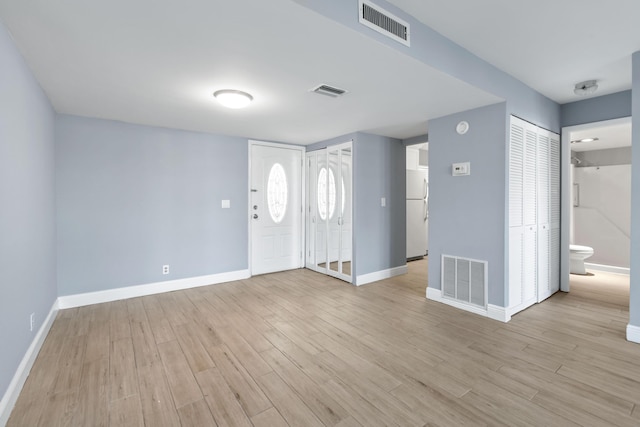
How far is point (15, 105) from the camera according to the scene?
2006 millimetres

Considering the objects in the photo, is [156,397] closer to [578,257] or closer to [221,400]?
[221,400]

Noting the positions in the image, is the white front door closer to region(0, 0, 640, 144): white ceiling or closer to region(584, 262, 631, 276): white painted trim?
region(0, 0, 640, 144): white ceiling

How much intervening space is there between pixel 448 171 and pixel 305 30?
246 cm

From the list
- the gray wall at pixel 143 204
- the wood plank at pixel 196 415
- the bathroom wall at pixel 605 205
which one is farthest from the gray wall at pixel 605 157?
the wood plank at pixel 196 415

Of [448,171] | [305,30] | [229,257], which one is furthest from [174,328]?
[448,171]

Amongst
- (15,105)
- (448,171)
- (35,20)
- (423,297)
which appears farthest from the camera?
(423,297)

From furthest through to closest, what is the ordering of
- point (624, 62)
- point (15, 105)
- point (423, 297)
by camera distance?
point (423, 297) < point (624, 62) < point (15, 105)

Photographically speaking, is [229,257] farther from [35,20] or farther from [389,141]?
[35,20]

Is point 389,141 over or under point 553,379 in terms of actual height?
over

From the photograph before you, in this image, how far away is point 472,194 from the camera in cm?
331

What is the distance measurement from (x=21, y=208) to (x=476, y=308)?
419 centimetres

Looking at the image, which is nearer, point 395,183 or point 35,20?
point 35,20

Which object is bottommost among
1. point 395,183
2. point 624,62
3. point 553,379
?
point 553,379

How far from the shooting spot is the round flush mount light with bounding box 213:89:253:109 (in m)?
2.79
